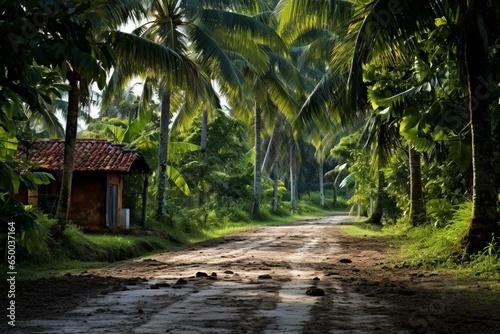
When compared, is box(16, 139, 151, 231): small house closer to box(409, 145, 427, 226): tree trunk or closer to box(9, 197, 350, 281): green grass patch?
box(9, 197, 350, 281): green grass patch

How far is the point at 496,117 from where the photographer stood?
38.7ft

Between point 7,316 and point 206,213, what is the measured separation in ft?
72.0

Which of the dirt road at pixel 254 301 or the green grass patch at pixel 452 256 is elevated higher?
the green grass patch at pixel 452 256

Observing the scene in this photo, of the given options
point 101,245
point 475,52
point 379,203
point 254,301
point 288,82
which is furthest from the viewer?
point 288,82

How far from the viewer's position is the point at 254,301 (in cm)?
700

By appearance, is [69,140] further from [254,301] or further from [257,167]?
[257,167]

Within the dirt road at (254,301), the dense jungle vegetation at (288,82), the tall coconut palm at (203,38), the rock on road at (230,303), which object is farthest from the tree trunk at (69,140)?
the tall coconut palm at (203,38)

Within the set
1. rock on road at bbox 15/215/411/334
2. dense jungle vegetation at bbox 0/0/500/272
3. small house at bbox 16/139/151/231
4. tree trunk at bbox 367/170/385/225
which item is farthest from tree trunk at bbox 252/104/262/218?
rock on road at bbox 15/215/411/334

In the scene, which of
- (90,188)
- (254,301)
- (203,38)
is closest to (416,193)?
(203,38)

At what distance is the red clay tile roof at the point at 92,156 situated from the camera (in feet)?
63.5

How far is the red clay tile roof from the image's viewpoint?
63.5ft

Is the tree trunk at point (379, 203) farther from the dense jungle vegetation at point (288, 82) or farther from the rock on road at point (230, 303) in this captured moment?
the rock on road at point (230, 303)

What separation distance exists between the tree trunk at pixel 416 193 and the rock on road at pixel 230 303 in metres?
8.14

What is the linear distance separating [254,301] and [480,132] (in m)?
5.33
